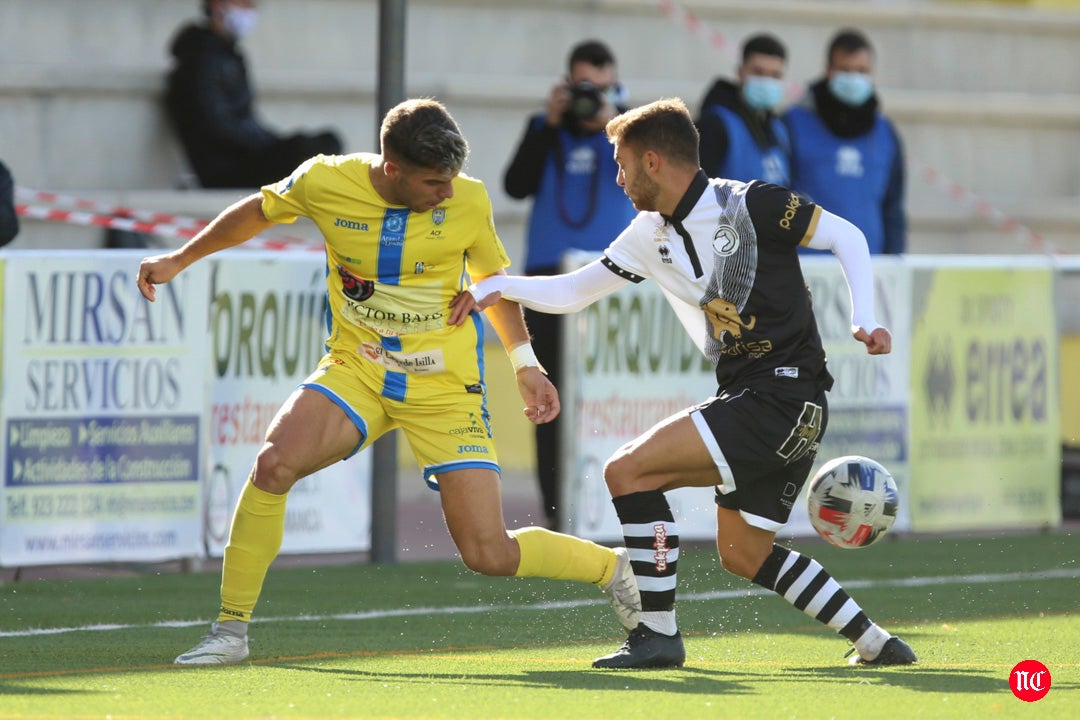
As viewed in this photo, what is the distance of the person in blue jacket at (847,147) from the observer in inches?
486

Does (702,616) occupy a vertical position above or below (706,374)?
below

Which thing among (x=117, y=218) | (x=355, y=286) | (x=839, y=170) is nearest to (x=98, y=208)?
(x=117, y=218)

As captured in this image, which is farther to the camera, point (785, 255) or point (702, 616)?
point (702, 616)

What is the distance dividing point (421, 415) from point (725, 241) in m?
1.23

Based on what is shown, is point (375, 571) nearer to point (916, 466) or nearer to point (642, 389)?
point (642, 389)

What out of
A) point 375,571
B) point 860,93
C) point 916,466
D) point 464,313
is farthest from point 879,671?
point 860,93

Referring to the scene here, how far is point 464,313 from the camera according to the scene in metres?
7.39

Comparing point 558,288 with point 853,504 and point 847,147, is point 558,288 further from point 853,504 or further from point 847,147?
point 847,147

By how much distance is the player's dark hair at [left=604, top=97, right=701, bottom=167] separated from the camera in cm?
715

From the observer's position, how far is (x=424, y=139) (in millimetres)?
6926

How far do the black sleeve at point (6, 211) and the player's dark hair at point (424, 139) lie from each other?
3222 mm

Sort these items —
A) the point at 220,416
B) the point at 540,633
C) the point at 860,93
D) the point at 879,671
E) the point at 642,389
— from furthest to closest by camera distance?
the point at 860,93 < the point at 642,389 < the point at 220,416 < the point at 540,633 < the point at 879,671

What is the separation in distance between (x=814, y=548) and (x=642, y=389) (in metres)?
1.29

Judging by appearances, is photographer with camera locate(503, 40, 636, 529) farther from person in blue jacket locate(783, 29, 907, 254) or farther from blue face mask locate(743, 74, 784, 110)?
person in blue jacket locate(783, 29, 907, 254)
